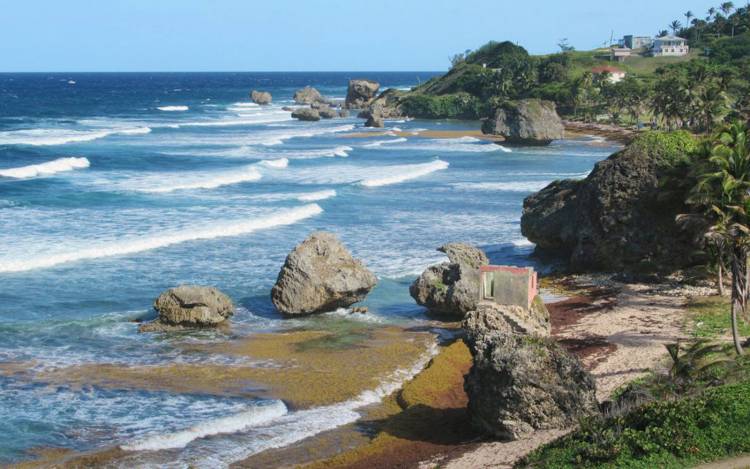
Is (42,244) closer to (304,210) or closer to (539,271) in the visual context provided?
(304,210)

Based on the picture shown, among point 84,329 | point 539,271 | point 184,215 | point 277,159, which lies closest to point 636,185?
point 539,271

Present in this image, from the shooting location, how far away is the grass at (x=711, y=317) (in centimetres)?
2319

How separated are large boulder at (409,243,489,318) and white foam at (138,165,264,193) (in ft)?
91.3

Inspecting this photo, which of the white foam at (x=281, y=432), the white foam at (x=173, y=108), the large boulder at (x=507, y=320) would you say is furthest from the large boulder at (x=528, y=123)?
the white foam at (x=281, y=432)

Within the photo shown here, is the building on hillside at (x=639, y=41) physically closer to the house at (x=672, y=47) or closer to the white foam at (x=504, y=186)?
the house at (x=672, y=47)

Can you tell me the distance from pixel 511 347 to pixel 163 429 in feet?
24.6

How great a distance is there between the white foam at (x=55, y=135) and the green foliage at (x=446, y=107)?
42555mm

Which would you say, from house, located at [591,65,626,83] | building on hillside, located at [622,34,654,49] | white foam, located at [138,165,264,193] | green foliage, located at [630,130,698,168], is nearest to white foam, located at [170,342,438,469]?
green foliage, located at [630,130,698,168]

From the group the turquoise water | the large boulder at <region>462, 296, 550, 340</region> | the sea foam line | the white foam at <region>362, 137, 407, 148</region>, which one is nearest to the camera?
the sea foam line

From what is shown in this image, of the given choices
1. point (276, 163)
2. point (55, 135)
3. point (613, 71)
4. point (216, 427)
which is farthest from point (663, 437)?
point (613, 71)

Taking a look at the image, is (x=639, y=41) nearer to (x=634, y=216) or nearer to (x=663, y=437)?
(x=634, y=216)

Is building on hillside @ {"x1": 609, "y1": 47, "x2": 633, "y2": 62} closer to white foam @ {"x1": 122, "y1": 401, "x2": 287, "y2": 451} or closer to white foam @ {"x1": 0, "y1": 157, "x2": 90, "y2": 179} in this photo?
white foam @ {"x1": 0, "y1": 157, "x2": 90, "y2": 179}

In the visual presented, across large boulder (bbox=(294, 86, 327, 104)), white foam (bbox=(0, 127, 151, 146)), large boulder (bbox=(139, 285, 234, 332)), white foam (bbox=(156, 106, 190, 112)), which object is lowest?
large boulder (bbox=(139, 285, 234, 332))

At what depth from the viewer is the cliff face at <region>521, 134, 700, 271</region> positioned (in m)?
30.2
